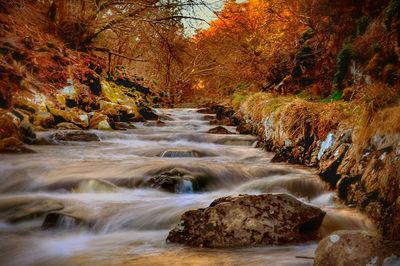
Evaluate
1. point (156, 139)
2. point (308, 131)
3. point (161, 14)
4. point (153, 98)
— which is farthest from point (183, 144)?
point (153, 98)

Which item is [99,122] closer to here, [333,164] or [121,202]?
[121,202]

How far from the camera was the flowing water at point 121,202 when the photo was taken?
397 cm

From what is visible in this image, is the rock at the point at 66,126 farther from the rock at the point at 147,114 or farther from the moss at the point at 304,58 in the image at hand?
the moss at the point at 304,58

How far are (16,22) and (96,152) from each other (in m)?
5.05

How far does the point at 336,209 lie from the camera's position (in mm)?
5500

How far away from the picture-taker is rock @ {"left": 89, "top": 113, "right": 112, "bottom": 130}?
43.7 feet

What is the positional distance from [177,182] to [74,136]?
550 centimetres

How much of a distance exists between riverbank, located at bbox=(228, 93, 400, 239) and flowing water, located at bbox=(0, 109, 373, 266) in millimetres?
298

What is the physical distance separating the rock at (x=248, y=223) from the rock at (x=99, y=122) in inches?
374

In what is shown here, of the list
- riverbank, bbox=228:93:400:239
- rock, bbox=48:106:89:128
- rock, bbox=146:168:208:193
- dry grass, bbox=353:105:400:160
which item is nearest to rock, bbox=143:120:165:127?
rock, bbox=48:106:89:128

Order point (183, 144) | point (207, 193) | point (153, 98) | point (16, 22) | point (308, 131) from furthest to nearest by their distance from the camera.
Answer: point (153, 98) → point (183, 144) → point (308, 131) → point (207, 193) → point (16, 22)

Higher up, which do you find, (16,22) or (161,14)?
(161,14)

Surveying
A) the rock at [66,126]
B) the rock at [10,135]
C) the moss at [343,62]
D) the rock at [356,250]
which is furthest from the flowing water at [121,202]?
the moss at [343,62]

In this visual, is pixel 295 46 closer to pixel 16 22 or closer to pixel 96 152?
pixel 96 152
